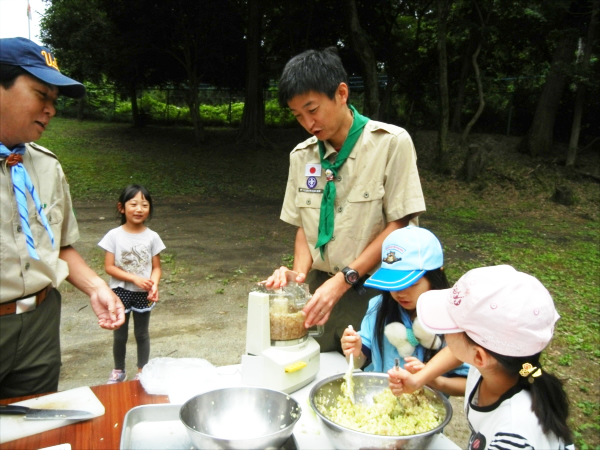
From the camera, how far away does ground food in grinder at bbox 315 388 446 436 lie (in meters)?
1.57

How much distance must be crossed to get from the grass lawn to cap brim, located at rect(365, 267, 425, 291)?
2244mm

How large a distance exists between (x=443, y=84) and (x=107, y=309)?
12.2 meters

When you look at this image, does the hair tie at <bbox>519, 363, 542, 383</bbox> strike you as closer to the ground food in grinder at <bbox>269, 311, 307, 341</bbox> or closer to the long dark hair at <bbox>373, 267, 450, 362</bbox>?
the long dark hair at <bbox>373, 267, 450, 362</bbox>

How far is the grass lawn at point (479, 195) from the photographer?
187 inches

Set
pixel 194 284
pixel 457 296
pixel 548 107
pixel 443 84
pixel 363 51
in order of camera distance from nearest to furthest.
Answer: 1. pixel 457 296
2. pixel 194 284
3. pixel 363 51
4. pixel 443 84
5. pixel 548 107

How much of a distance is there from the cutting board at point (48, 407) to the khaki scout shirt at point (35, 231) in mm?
458

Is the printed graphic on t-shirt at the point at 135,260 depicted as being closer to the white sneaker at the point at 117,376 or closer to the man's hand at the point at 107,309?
the white sneaker at the point at 117,376

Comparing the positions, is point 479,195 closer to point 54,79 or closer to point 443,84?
point 443,84

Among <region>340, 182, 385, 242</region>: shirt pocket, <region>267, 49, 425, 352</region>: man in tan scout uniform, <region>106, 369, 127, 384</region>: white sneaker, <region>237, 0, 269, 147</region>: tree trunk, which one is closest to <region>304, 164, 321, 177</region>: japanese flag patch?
<region>267, 49, 425, 352</region>: man in tan scout uniform

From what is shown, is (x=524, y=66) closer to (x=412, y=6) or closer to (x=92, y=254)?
(x=412, y=6)

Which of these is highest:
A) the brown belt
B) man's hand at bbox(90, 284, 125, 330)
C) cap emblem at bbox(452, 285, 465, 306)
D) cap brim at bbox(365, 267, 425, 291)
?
cap emblem at bbox(452, 285, 465, 306)

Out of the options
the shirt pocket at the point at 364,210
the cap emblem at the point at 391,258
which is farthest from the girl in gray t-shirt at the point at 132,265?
the cap emblem at the point at 391,258

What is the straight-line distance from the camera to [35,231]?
6.87ft

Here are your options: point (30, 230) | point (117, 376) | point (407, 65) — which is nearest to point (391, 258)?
point (30, 230)
